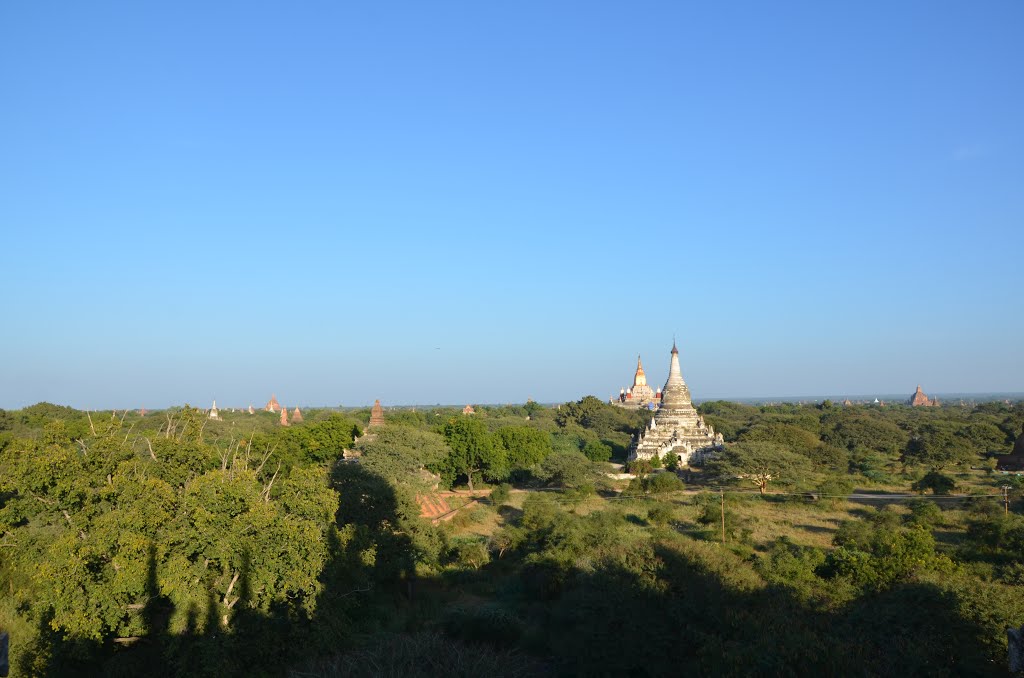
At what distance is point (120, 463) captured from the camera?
58.9 ft

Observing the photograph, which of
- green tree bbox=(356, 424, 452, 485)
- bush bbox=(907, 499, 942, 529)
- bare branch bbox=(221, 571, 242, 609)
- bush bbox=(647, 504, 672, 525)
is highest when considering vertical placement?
green tree bbox=(356, 424, 452, 485)

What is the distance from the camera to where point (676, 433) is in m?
53.7

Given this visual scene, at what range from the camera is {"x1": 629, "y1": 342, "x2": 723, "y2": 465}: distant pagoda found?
2032 inches

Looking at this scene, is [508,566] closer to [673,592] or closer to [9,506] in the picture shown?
[673,592]

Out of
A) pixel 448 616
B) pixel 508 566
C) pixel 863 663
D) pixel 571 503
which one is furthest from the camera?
pixel 571 503

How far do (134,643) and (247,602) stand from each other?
7.83ft

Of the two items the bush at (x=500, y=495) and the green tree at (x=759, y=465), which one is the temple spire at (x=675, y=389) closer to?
the green tree at (x=759, y=465)

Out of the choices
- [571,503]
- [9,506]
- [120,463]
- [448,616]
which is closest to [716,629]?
[448,616]

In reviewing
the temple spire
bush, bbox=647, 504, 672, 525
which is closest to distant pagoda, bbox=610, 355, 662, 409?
the temple spire

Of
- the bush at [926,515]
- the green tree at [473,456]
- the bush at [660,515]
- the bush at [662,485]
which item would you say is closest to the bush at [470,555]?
the bush at [660,515]

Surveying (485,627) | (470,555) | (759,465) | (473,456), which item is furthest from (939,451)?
(485,627)

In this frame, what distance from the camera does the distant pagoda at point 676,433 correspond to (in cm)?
5162

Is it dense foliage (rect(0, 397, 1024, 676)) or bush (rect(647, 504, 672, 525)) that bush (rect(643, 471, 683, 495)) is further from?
dense foliage (rect(0, 397, 1024, 676))

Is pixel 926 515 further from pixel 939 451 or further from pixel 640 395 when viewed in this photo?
pixel 640 395
